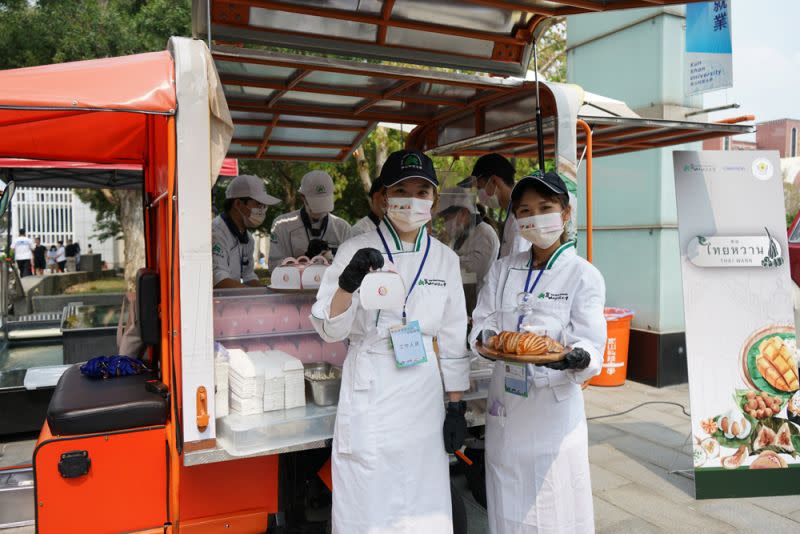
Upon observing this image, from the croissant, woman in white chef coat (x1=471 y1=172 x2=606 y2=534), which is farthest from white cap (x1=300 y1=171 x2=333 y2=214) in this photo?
the croissant

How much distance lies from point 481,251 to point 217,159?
216 centimetres

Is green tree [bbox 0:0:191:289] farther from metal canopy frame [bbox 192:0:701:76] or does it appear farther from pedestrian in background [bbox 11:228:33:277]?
metal canopy frame [bbox 192:0:701:76]

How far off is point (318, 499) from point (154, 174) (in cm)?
213

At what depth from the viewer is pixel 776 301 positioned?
13.0ft

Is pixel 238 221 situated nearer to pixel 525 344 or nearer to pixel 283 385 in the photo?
pixel 283 385

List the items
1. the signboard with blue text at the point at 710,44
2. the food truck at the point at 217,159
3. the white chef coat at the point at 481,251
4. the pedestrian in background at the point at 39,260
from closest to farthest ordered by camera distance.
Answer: the food truck at the point at 217,159 < the white chef coat at the point at 481,251 < the signboard with blue text at the point at 710,44 < the pedestrian in background at the point at 39,260

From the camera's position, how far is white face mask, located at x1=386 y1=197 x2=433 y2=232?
249 cm

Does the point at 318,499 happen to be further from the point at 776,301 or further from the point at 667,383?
the point at 667,383

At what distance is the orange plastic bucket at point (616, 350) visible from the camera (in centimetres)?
648

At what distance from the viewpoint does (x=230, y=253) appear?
4508 mm

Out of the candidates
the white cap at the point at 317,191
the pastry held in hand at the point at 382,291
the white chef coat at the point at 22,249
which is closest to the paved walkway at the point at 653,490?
the pastry held in hand at the point at 382,291

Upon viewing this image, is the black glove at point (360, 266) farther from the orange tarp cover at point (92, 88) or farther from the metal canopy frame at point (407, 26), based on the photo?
the metal canopy frame at point (407, 26)

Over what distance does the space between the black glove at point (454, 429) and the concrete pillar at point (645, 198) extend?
16.1ft

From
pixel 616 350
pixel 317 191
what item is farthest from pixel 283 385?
pixel 616 350
